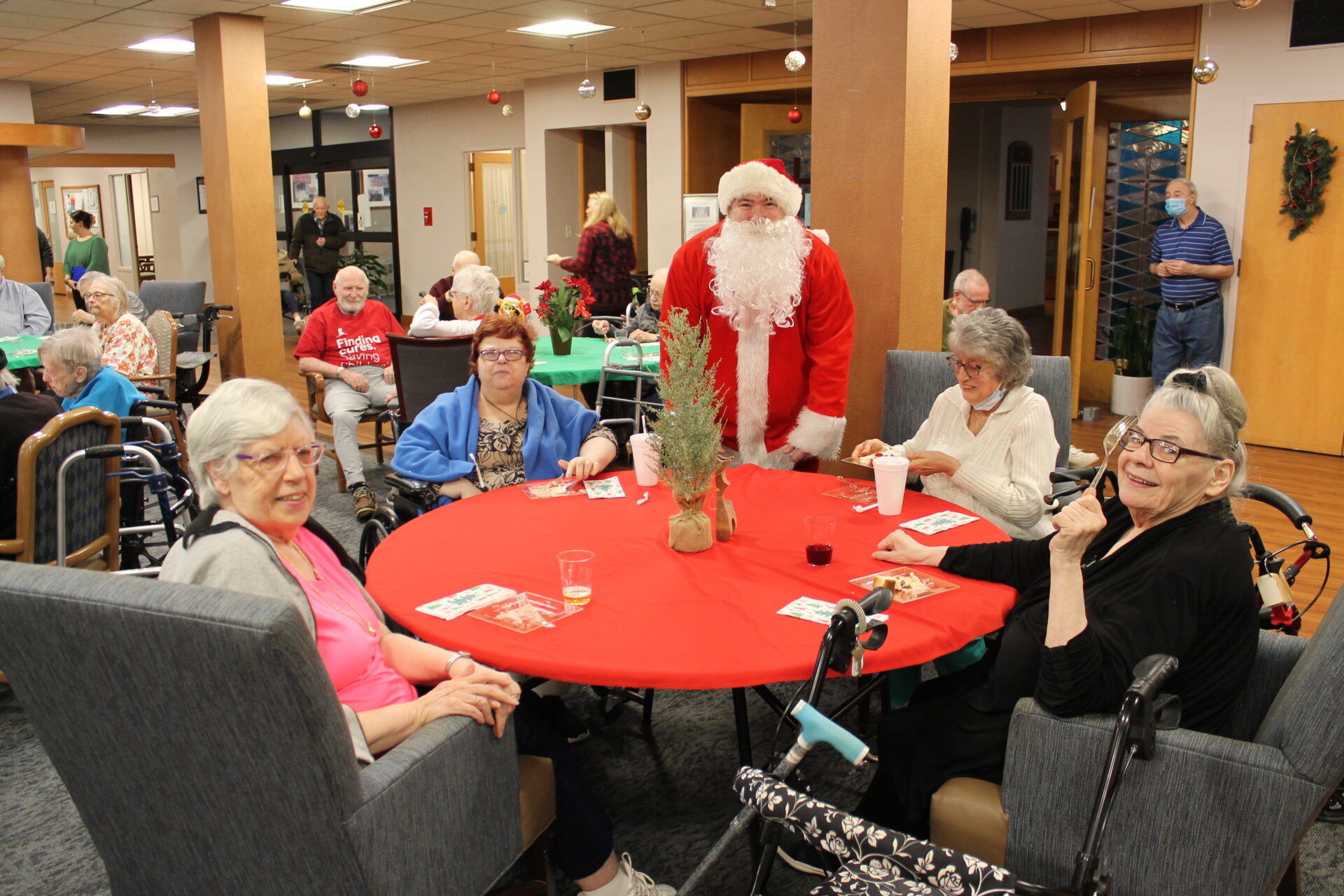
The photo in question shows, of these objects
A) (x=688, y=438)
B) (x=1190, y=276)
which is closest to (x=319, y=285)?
(x=1190, y=276)

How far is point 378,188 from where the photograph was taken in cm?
1473

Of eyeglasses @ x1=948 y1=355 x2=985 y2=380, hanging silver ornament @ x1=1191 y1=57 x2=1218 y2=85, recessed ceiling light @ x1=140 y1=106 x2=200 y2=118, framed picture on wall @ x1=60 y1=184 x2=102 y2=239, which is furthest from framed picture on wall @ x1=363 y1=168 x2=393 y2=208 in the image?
eyeglasses @ x1=948 y1=355 x2=985 y2=380

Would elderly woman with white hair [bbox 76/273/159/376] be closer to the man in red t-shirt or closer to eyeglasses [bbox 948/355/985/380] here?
the man in red t-shirt

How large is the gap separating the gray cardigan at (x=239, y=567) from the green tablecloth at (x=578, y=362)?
3355 millimetres

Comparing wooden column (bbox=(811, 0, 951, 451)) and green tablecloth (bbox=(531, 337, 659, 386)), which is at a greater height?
wooden column (bbox=(811, 0, 951, 451))

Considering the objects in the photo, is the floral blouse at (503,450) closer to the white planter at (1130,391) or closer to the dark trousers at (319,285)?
the white planter at (1130,391)

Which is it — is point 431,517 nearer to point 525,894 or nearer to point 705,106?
point 525,894

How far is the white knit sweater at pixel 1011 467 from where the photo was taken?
2.75 meters

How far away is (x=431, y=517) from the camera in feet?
8.72

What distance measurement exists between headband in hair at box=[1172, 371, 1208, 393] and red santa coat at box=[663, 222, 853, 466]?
166 cm

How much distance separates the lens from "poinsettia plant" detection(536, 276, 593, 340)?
5.79m

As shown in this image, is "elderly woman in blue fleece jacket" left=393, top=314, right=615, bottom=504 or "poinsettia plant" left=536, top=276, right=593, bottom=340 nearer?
"elderly woman in blue fleece jacket" left=393, top=314, right=615, bottom=504

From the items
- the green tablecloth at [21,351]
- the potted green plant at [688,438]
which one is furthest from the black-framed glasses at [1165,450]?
the green tablecloth at [21,351]

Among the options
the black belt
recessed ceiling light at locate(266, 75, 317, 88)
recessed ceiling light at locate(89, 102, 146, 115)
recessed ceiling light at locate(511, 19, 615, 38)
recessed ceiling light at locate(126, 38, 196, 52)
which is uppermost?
recessed ceiling light at locate(89, 102, 146, 115)
